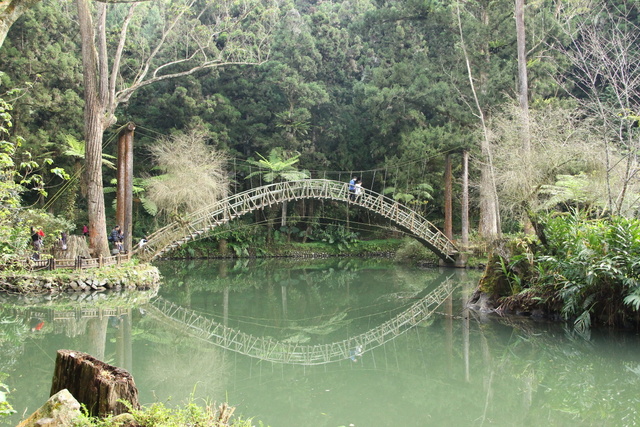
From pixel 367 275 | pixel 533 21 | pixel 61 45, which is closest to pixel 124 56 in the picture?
pixel 61 45

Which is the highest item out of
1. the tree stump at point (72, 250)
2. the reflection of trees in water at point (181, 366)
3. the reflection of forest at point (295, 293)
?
the tree stump at point (72, 250)

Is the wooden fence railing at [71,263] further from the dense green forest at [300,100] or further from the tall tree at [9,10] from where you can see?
the tall tree at [9,10]

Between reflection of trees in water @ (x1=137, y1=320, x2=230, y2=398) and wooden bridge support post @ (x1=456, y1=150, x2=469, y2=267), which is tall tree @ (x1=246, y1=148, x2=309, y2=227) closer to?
wooden bridge support post @ (x1=456, y1=150, x2=469, y2=267)

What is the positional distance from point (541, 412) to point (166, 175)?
19.4 meters

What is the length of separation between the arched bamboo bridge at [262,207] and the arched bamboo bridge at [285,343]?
4.53 m

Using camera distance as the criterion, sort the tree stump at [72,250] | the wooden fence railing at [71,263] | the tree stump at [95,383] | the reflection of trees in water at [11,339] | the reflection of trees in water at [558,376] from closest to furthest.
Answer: the tree stump at [95,383] < the reflection of trees in water at [558,376] < the reflection of trees in water at [11,339] < the wooden fence railing at [71,263] < the tree stump at [72,250]

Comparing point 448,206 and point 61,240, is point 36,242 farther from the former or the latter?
point 448,206

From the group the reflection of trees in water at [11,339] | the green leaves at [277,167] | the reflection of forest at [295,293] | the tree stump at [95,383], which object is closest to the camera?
the tree stump at [95,383]

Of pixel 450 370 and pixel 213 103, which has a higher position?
pixel 213 103

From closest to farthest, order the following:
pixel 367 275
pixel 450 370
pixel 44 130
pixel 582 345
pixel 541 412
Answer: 1. pixel 541 412
2. pixel 450 370
3. pixel 582 345
4. pixel 367 275
5. pixel 44 130

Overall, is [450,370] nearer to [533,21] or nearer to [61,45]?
[533,21]

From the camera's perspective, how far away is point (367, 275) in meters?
19.6

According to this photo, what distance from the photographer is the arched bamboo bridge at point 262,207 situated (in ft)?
57.6

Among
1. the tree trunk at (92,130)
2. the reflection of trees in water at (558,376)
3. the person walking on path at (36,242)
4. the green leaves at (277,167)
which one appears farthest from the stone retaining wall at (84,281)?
the green leaves at (277,167)
